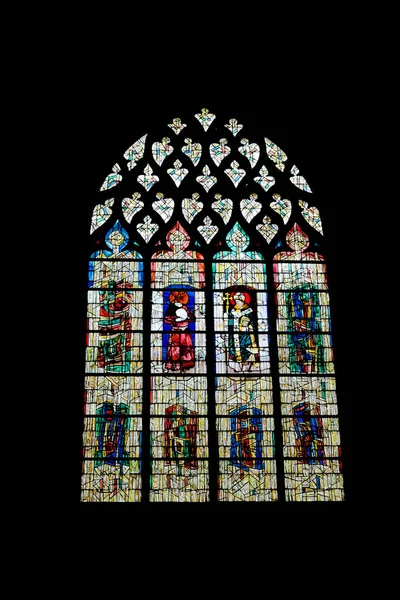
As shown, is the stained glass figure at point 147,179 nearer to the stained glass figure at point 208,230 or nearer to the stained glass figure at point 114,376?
the stained glass figure at point 114,376

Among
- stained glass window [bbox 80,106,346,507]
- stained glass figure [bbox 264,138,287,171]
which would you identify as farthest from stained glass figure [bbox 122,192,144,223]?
stained glass figure [bbox 264,138,287,171]

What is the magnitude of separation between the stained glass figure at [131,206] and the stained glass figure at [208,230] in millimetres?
577

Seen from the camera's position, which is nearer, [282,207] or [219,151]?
[282,207]

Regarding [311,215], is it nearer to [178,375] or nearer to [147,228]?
[147,228]

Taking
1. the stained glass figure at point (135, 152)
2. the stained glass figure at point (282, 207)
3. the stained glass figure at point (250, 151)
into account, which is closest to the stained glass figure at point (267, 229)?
the stained glass figure at point (282, 207)

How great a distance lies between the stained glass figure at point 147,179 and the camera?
1069 centimetres

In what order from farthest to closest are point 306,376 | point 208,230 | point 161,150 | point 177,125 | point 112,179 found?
point 177,125 < point 161,150 < point 112,179 < point 208,230 < point 306,376

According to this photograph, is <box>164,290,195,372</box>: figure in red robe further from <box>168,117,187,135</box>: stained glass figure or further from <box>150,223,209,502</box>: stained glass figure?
<box>168,117,187,135</box>: stained glass figure

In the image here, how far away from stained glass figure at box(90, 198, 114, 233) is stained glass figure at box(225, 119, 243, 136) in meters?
1.37

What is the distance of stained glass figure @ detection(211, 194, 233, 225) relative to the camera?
10.5 metres

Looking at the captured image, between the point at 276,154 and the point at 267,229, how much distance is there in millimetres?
857

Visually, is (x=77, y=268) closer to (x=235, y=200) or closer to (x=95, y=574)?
(x=235, y=200)

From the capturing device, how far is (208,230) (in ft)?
34.2

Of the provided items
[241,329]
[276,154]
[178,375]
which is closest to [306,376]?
[241,329]
